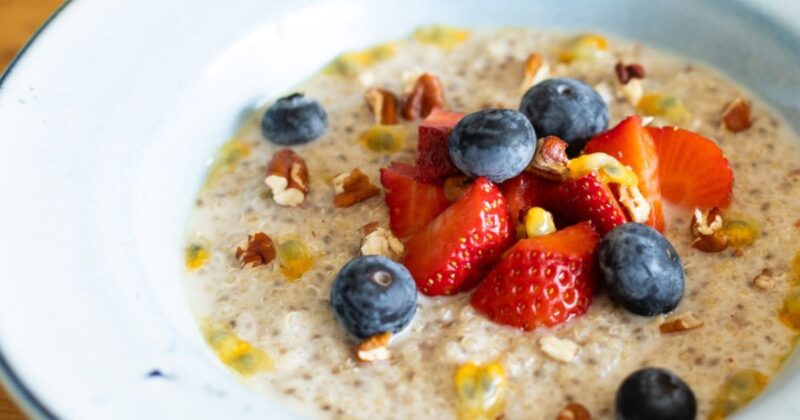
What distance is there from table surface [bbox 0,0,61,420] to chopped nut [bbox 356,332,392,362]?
1247 millimetres

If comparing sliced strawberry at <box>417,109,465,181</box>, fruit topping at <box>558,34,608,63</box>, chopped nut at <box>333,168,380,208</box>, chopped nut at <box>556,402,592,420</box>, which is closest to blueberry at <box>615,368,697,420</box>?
chopped nut at <box>556,402,592,420</box>

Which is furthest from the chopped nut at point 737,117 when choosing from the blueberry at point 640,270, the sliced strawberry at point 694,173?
the blueberry at point 640,270

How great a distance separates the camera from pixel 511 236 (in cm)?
170

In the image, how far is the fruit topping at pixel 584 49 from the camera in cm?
221

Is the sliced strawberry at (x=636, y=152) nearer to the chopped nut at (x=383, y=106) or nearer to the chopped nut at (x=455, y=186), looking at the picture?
the chopped nut at (x=455, y=186)

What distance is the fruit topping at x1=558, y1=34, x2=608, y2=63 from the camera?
7.27 feet

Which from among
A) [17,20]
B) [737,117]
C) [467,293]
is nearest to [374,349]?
[467,293]

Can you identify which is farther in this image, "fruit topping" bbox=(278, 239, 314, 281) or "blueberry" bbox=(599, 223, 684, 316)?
"fruit topping" bbox=(278, 239, 314, 281)

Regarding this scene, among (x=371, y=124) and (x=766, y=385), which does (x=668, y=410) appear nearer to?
(x=766, y=385)

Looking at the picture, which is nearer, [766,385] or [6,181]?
[766,385]

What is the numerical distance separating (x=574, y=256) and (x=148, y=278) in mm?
728

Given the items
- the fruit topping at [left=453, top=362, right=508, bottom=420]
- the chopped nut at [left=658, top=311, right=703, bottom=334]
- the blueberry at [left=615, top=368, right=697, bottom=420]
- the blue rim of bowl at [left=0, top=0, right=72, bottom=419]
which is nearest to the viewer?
the blue rim of bowl at [left=0, top=0, right=72, bottom=419]

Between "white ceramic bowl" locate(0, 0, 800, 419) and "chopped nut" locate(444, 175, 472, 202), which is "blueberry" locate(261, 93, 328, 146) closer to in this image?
"white ceramic bowl" locate(0, 0, 800, 419)

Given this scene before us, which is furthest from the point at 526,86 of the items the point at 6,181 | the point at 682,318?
the point at 6,181
